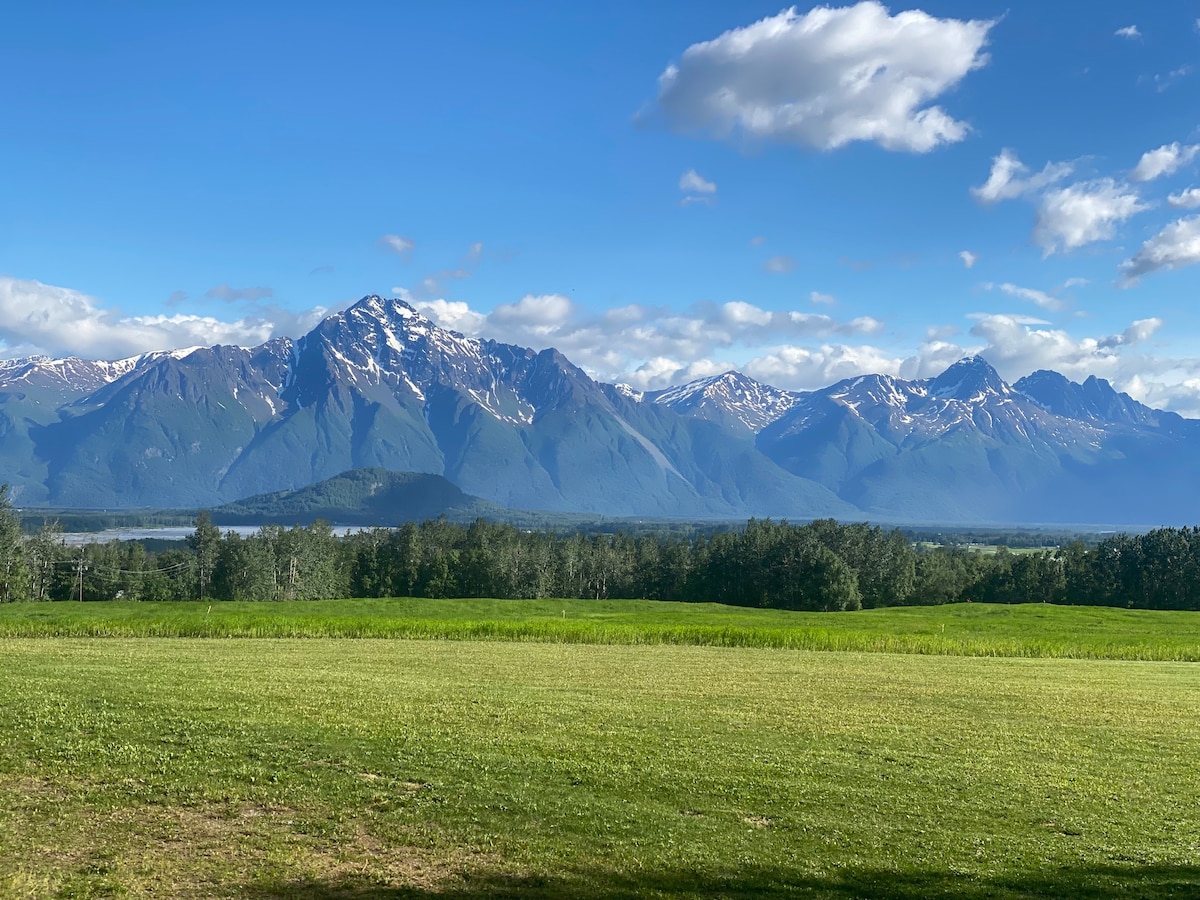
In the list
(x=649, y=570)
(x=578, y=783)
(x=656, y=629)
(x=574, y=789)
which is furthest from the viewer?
(x=649, y=570)

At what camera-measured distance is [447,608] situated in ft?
Answer: 214

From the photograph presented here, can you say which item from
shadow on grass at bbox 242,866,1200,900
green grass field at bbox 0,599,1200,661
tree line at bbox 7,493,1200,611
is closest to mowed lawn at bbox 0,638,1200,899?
shadow on grass at bbox 242,866,1200,900

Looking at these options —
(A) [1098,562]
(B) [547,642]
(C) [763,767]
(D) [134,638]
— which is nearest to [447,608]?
(B) [547,642]

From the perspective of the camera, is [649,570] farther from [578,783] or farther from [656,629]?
[578,783]

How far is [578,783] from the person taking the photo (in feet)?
47.8

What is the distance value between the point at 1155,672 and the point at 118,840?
1446 inches

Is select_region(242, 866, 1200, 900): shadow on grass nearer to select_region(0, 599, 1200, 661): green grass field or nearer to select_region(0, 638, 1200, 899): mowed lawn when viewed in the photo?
select_region(0, 638, 1200, 899): mowed lawn

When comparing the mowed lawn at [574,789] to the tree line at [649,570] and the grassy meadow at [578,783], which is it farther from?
the tree line at [649,570]

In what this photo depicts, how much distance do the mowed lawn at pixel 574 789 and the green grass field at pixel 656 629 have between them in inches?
843

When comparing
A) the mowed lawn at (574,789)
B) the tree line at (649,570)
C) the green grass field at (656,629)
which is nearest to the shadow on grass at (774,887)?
the mowed lawn at (574,789)

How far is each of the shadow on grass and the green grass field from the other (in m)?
35.9

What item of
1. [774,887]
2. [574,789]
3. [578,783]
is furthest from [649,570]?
[774,887]

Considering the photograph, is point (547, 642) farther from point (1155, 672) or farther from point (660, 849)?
point (660, 849)

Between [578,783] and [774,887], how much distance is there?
15.5ft
